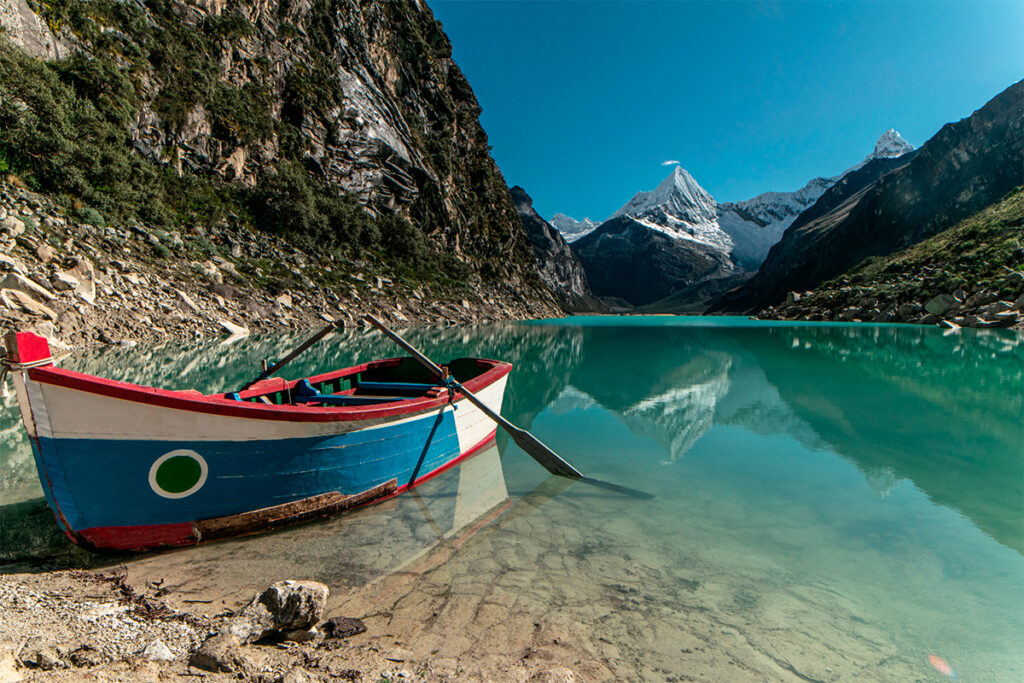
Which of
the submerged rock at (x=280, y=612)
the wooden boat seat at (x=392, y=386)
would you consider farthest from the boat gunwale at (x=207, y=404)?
the submerged rock at (x=280, y=612)

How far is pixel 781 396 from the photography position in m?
16.3

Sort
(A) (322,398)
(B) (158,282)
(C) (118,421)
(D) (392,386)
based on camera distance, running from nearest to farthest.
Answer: (C) (118,421) → (A) (322,398) → (D) (392,386) → (B) (158,282)

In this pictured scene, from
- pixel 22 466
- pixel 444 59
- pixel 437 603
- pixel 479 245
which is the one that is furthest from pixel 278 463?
pixel 444 59

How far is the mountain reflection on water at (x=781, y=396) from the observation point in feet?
26.5

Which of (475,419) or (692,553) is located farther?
(475,419)

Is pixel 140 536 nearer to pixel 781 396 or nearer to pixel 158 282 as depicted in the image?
pixel 781 396

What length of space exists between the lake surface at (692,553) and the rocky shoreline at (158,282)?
13.2m

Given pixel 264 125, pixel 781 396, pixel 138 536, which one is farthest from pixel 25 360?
pixel 264 125

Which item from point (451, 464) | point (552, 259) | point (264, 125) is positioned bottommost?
point (451, 464)

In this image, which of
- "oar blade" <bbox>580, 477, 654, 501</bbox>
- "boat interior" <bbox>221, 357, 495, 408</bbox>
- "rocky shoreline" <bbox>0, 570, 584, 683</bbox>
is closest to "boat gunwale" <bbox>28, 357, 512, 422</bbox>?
"boat interior" <bbox>221, 357, 495, 408</bbox>

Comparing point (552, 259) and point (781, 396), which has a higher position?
point (552, 259)

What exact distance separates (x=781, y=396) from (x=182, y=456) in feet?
56.6

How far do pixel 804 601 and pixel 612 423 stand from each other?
309 inches

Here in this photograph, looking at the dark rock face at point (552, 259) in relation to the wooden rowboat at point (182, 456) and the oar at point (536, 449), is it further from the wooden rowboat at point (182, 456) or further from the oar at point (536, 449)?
the wooden rowboat at point (182, 456)
